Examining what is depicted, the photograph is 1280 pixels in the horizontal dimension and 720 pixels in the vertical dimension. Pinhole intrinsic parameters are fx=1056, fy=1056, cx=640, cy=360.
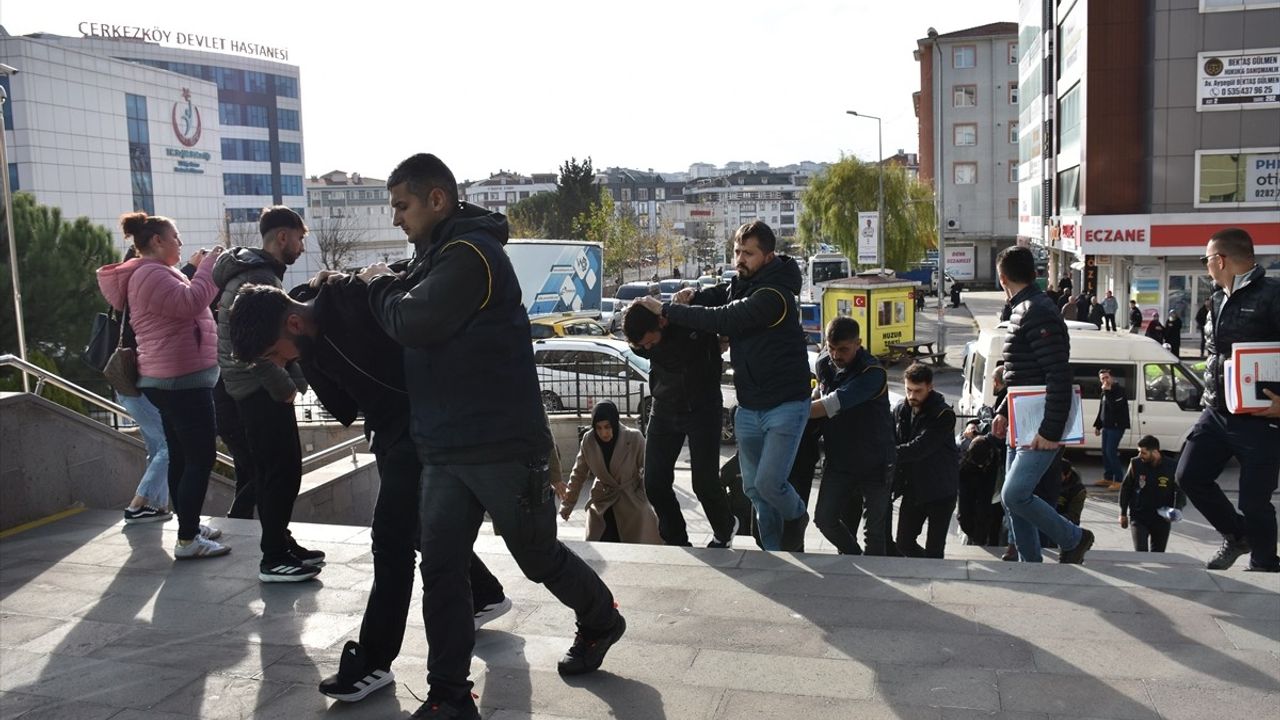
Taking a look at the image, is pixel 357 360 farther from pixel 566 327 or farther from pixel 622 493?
pixel 566 327

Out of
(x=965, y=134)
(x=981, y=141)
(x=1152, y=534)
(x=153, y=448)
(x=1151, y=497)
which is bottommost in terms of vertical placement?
(x=1152, y=534)

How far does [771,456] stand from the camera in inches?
213

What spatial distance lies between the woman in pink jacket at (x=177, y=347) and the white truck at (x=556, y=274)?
21.9 metres

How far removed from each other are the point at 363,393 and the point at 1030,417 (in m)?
3.49

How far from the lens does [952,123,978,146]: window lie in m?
66.0

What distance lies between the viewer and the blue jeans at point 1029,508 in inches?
221

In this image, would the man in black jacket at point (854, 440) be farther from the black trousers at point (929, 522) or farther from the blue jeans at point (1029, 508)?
the black trousers at point (929, 522)

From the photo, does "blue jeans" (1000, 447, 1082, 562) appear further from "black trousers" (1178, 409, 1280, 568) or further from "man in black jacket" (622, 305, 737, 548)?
"man in black jacket" (622, 305, 737, 548)

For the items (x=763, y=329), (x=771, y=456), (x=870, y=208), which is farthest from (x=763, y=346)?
(x=870, y=208)

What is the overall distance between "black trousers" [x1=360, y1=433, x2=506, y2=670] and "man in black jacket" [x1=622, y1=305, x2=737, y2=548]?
1860mm

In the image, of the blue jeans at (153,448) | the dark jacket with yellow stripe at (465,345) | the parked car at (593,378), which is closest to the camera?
the dark jacket with yellow stripe at (465,345)

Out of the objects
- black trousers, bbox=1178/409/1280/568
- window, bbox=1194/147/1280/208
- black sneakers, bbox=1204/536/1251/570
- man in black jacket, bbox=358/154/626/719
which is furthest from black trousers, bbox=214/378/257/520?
window, bbox=1194/147/1280/208

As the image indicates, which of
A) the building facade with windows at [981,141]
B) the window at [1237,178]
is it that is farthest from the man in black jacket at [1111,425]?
the building facade with windows at [981,141]

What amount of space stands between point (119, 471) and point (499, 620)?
13.7ft
